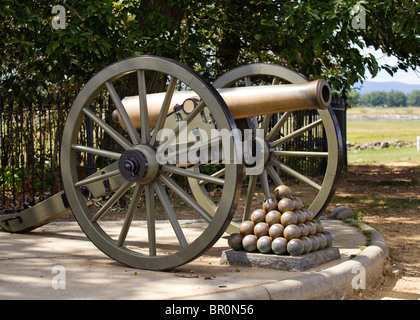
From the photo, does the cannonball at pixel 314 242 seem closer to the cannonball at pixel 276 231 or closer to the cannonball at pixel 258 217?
the cannonball at pixel 276 231

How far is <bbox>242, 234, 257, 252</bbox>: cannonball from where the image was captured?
15.5 ft

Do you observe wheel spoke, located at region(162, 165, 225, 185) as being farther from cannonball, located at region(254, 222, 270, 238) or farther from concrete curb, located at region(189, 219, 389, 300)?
concrete curb, located at region(189, 219, 389, 300)

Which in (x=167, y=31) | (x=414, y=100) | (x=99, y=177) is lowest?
(x=99, y=177)

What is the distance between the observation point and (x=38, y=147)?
443 inches

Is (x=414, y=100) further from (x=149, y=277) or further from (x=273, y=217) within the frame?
(x=149, y=277)

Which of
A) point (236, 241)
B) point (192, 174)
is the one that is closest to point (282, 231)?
point (236, 241)

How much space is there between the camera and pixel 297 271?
4461 mm

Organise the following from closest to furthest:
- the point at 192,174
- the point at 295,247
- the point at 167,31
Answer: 1. the point at 192,174
2. the point at 295,247
3. the point at 167,31

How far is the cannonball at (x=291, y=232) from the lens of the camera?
15.0 ft

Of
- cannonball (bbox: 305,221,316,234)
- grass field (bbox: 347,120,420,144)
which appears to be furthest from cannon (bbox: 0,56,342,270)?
grass field (bbox: 347,120,420,144)

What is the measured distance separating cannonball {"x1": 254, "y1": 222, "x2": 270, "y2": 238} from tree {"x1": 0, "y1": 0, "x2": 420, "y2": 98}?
386cm

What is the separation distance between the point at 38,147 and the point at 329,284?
27.1 ft

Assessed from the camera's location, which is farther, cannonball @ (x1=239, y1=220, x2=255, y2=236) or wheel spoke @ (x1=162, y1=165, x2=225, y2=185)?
cannonball @ (x1=239, y1=220, x2=255, y2=236)
